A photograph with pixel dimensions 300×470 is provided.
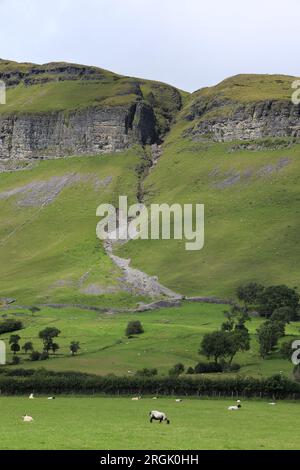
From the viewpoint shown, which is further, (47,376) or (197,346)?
(197,346)

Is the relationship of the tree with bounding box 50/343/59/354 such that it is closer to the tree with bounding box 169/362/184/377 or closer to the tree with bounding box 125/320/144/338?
the tree with bounding box 125/320/144/338

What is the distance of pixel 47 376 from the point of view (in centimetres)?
10769

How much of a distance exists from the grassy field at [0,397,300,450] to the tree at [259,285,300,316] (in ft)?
287

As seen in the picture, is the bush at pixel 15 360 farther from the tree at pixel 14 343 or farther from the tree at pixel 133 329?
the tree at pixel 133 329

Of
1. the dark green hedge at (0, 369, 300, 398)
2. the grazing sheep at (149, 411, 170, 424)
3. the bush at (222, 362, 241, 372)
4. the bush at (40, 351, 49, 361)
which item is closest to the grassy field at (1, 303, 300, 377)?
the bush at (40, 351, 49, 361)

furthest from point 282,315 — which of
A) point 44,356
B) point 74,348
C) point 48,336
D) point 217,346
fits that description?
point 44,356

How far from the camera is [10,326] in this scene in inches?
6698

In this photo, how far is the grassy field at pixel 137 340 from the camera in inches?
4988

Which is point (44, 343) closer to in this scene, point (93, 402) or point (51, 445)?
point (93, 402)

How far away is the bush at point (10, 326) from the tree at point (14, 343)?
46.2ft

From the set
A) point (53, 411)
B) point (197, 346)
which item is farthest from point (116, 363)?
point (53, 411)

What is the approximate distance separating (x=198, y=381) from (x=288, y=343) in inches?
1453

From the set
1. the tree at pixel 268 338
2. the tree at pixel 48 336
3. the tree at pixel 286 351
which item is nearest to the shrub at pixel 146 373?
the tree at pixel 268 338

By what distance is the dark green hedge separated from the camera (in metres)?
96.8
